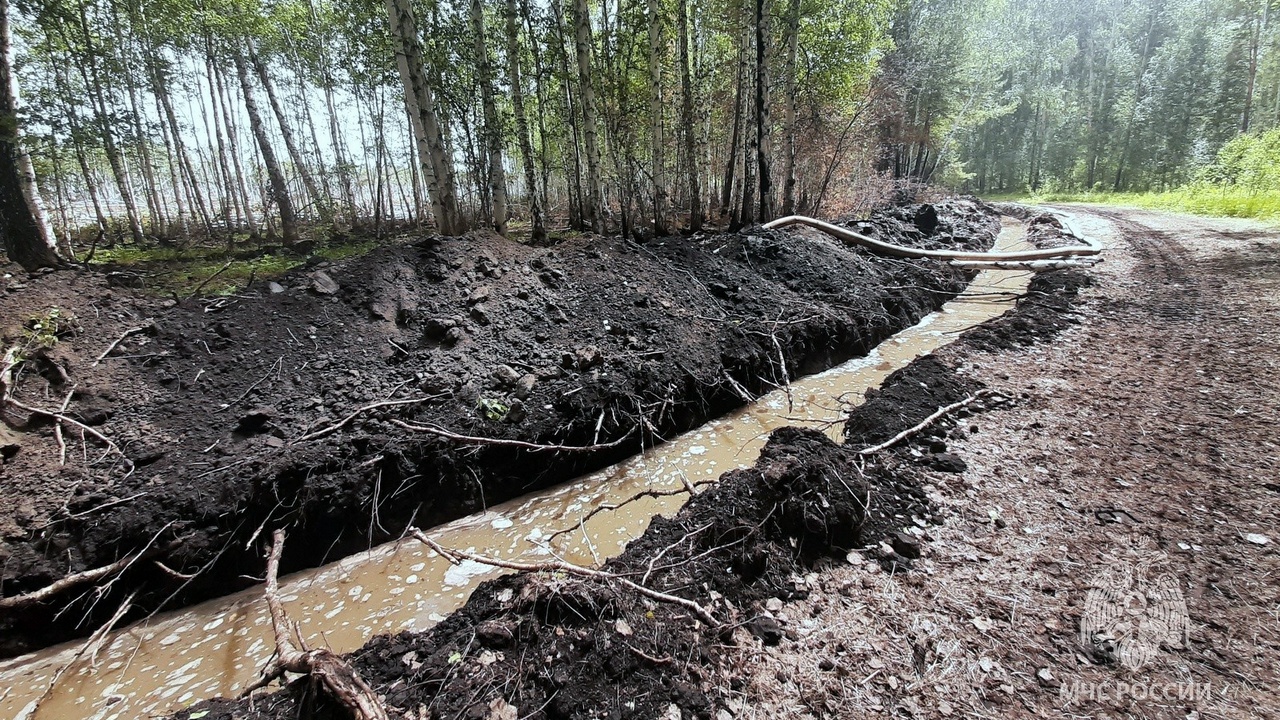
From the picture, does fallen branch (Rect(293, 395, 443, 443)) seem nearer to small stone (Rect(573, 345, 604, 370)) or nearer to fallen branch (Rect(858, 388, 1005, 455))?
small stone (Rect(573, 345, 604, 370))

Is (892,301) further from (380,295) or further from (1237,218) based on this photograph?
(1237,218)

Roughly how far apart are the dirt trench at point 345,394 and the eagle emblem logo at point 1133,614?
336cm

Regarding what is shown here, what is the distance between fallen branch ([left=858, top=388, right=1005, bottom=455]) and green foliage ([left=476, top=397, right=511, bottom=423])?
10.1 feet

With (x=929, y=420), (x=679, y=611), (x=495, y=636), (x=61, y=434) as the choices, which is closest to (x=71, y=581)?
(x=61, y=434)

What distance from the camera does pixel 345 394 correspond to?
436 cm

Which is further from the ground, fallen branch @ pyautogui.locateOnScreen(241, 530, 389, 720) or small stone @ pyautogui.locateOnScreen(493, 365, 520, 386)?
small stone @ pyautogui.locateOnScreen(493, 365, 520, 386)

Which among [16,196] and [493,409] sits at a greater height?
[16,196]

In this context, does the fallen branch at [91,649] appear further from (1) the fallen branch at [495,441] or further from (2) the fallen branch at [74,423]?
(1) the fallen branch at [495,441]

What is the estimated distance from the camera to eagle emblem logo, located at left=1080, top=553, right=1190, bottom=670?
2.11m

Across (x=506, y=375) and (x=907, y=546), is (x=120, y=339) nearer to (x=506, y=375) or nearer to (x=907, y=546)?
(x=506, y=375)

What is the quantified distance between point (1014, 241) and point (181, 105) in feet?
91.3

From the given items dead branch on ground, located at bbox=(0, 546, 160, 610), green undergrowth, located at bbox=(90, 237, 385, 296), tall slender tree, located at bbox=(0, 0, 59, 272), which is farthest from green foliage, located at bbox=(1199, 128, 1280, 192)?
tall slender tree, located at bbox=(0, 0, 59, 272)

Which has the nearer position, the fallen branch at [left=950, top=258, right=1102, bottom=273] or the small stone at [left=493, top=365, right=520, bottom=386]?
the small stone at [left=493, top=365, right=520, bottom=386]

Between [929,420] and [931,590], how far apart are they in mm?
1945
